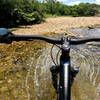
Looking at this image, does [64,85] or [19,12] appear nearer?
[64,85]

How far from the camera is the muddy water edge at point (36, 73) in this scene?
2.58 metres

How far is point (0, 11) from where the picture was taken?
534 inches

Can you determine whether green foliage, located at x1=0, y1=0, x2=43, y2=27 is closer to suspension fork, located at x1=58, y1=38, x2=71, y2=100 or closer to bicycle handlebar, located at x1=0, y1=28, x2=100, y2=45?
bicycle handlebar, located at x1=0, y1=28, x2=100, y2=45

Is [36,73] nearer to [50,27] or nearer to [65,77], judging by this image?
[65,77]

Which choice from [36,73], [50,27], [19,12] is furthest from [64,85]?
[19,12]

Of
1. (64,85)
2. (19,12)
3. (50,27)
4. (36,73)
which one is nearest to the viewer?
(64,85)

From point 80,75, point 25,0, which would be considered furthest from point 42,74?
point 25,0

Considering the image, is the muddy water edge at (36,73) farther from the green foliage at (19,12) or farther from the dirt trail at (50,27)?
the green foliage at (19,12)

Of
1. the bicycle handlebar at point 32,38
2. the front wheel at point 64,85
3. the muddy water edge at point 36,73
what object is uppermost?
the bicycle handlebar at point 32,38

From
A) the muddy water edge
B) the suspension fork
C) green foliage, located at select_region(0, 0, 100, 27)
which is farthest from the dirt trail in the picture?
the suspension fork

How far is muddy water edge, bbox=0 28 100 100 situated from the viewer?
8.47 feet

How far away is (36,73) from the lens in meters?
3.21

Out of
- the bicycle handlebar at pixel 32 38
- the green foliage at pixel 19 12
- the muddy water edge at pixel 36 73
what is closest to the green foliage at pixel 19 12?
the green foliage at pixel 19 12

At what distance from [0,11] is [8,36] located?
533 inches
